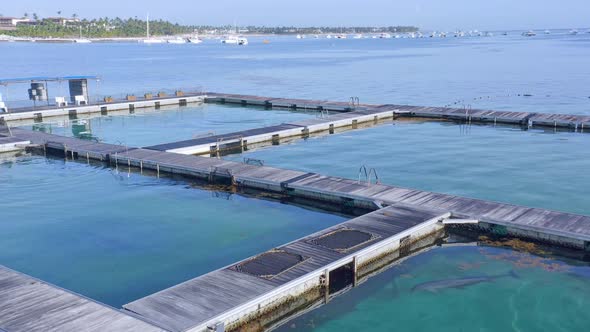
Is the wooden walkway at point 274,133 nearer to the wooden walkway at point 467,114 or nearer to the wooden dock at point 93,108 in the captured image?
the wooden walkway at point 467,114

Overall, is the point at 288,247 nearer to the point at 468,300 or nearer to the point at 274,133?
the point at 468,300

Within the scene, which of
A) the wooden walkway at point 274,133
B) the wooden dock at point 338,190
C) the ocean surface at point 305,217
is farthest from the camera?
the wooden walkway at point 274,133

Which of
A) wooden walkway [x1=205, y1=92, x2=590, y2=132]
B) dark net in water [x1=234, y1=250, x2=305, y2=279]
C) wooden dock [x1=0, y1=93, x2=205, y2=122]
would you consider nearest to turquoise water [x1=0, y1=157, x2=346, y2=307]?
dark net in water [x1=234, y1=250, x2=305, y2=279]

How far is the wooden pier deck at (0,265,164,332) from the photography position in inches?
522

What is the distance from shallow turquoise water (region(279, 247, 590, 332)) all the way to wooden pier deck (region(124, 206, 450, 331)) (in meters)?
1.09

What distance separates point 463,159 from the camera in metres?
34.3

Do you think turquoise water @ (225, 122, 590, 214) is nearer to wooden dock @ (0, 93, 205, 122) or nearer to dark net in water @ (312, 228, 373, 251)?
dark net in water @ (312, 228, 373, 251)

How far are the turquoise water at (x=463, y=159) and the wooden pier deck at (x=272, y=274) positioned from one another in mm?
7719

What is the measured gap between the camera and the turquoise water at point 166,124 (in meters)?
42.8

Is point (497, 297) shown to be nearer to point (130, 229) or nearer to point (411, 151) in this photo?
point (130, 229)

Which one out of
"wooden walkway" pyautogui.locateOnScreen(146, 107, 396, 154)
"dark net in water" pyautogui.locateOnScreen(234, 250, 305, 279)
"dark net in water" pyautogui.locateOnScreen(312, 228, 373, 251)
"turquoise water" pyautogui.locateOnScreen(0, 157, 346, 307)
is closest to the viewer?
"dark net in water" pyautogui.locateOnScreen(234, 250, 305, 279)

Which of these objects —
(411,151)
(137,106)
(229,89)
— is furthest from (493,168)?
(229,89)

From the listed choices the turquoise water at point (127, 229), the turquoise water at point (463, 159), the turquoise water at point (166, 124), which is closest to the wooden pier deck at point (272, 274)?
the turquoise water at point (127, 229)

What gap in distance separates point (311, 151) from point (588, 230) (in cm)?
1963
